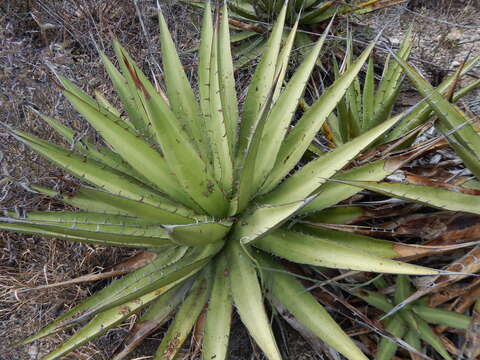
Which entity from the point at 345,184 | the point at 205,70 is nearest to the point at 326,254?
the point at 345,184

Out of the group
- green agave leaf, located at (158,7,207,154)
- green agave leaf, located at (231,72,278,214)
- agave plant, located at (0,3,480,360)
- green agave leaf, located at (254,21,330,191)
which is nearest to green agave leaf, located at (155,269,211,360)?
agave plant, located at (0,3,480,360)

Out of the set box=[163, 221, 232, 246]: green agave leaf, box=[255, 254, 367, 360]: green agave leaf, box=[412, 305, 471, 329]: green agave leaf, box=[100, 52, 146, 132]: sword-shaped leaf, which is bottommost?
box=[412, 305, 471, 329]: green agave leaf

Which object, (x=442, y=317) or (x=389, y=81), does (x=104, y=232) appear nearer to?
(x=442, y=317)

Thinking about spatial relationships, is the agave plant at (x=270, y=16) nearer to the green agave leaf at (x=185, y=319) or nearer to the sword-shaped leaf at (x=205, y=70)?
the sword-shaped leaf at (x=205, y=70)

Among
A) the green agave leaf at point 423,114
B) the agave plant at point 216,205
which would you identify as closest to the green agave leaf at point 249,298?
the agave plant at point 216,205

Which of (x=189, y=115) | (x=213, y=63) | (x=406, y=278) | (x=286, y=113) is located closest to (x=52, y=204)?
(x=189, y=115)

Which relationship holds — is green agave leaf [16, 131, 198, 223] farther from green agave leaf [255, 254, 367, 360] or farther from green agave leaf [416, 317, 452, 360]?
green agave leaf [416, 317, 452, 360]
